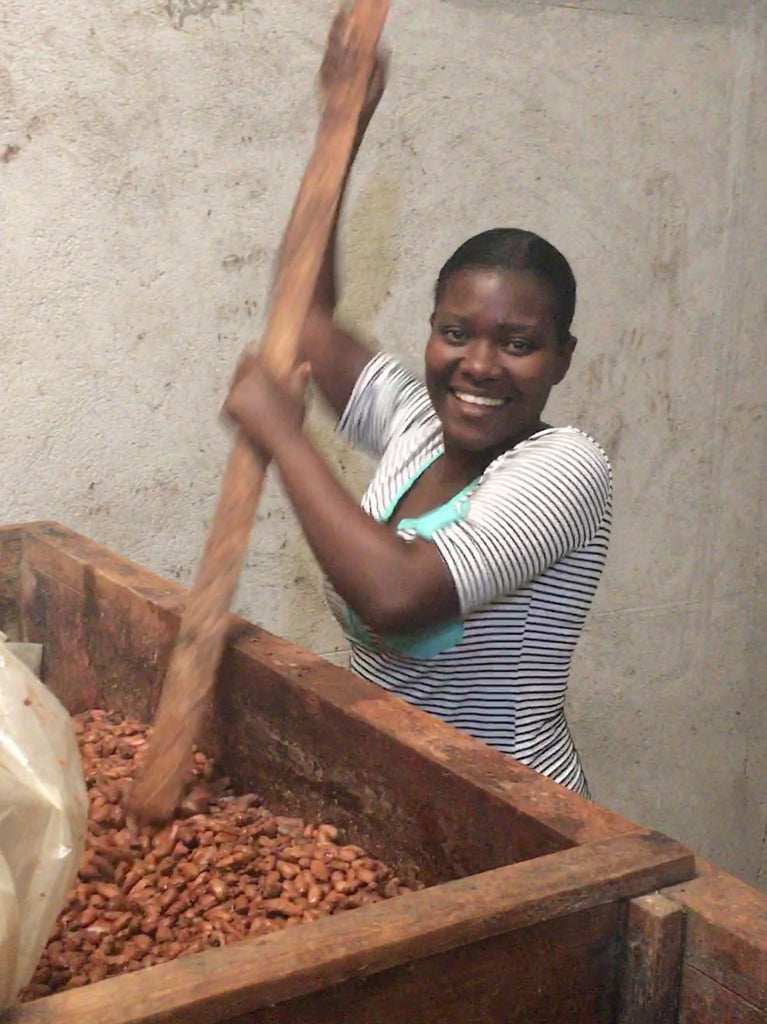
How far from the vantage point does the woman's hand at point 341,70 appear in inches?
63.1

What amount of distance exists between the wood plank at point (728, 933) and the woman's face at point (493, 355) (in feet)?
2.56

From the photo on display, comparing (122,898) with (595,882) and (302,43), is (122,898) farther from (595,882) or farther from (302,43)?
(302,43)

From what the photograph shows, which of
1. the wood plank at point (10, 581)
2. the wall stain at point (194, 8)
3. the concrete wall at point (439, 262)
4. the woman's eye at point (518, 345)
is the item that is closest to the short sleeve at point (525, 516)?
the woman's eye at point (518, 345)

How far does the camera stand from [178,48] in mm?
2311

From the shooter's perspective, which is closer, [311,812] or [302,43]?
[311,812]

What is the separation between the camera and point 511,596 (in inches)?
63.1

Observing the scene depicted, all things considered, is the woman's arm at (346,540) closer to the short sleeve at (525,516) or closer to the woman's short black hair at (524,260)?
the short sleeve at (525,516)

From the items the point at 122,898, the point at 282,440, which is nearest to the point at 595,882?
the point at 122,898

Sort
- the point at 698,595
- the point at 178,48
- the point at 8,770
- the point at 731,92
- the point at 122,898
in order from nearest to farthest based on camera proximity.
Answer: the point at 8,770 < the point at 122,898 < the point at 178,48 < the point at 731,92 < the point at 698,595

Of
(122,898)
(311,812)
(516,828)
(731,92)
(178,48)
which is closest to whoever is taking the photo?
(516,828)

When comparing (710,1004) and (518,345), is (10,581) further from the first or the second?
(710,1004)

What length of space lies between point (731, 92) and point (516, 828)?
2.46 meters

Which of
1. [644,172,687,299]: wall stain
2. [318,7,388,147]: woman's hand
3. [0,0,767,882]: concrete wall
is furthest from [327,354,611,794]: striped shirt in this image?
[644,172,687,299]: wall stain

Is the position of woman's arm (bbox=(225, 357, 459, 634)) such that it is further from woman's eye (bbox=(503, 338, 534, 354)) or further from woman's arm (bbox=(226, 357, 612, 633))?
woman's eye (bbox=(503, 338, 534, 354))
